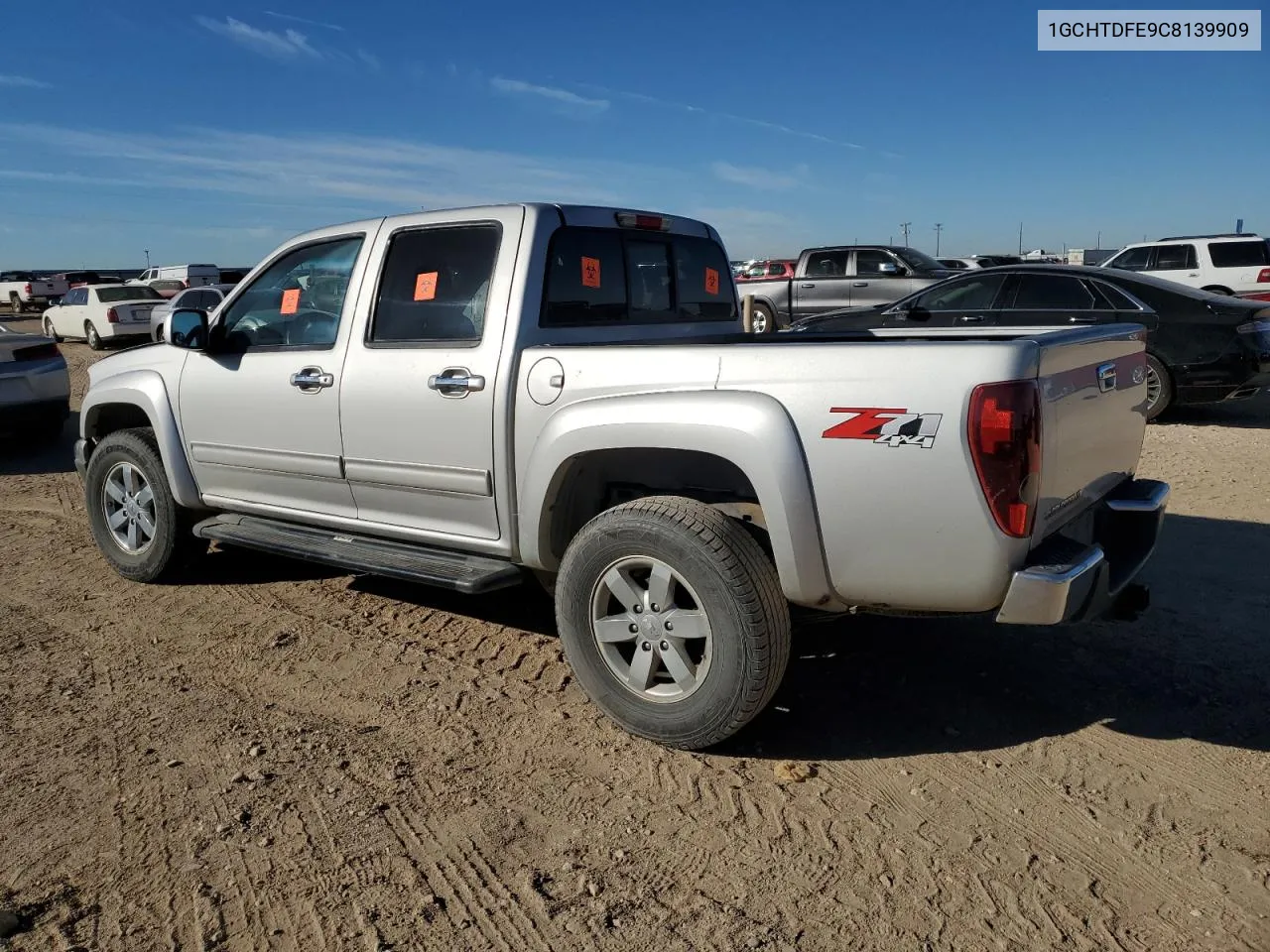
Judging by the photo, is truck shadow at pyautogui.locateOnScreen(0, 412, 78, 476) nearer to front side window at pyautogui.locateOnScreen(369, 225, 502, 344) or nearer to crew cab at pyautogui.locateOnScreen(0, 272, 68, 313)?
front side window at pyautogui.locateOnScreen(369, 225, 502, 344)

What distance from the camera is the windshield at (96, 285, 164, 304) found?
23.6 metres

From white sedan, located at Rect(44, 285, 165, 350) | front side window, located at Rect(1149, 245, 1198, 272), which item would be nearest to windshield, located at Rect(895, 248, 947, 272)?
front side window, located at Rect(1149, 245, 1198, 272)

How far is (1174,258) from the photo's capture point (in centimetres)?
1722

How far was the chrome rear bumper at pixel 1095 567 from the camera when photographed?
2.96 m

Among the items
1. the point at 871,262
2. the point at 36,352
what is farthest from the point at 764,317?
the point at 36,352

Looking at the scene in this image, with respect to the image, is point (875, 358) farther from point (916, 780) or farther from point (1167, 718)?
point (1167, 718)

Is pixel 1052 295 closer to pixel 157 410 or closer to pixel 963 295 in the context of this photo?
pixel 963 295

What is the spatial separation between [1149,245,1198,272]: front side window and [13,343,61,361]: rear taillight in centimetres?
1650

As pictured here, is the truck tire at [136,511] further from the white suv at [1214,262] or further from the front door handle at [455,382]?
the white suv at [1214,262]

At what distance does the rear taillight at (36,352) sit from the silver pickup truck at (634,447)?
17.2 ft

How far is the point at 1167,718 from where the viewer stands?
12.3 feet

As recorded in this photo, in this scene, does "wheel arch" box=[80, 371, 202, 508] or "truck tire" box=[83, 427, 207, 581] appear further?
"truck tire" box=[83, 427, 207, 581]

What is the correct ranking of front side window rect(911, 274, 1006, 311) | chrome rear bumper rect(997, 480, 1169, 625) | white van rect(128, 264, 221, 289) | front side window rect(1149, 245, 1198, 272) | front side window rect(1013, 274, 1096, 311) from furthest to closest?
white van rect(128, 264, 221, 289) < front side window rect(1149, 245, 1198, 272) < front side window rect(911, 274, 1006, 311) < front side window rect(1013, 274, 1096, 311) < chrome rear bumper rect(997, 480, 1169, 625)

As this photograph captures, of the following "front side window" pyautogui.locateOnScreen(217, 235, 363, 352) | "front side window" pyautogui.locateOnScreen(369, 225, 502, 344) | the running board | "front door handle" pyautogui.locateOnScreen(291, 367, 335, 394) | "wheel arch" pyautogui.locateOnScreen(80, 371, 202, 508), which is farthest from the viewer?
"wheel arch" pyautogui.locateOnScreen(80, 371, 202, 508)
